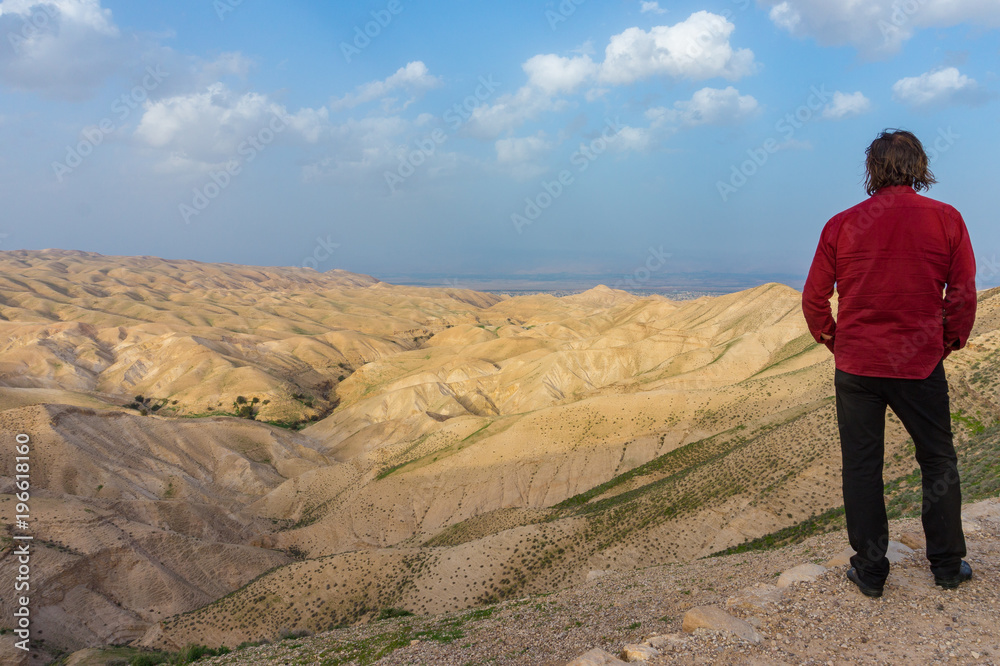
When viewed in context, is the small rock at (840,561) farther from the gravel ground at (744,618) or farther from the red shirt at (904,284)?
the red shirt at (904,284)

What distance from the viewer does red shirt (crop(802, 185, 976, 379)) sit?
4055 millimetres

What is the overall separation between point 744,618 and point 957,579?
66.5 inches

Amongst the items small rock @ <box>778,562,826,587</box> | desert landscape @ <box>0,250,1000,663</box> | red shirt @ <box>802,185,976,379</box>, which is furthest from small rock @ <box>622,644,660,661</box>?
desert landscape @ <box>0,250,1000,663</box>

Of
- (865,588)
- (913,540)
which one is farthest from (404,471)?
(865,588)

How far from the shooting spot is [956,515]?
4.21 metres

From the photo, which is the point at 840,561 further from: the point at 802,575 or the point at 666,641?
the point at 666,641

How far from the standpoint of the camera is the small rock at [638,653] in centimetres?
423

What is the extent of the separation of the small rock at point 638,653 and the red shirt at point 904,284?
2.79 metres

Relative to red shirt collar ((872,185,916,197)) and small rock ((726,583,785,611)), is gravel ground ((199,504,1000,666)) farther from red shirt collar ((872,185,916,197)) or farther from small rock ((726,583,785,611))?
red shirt collar ((872,185,916,197))

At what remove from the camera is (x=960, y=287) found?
4109 mm

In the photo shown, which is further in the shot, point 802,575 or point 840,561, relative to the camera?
point 840,561

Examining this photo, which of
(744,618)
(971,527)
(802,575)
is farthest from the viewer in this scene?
(971,527)

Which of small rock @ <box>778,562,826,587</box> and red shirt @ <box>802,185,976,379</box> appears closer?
red shirt @ <box>802,185,976,379</box>

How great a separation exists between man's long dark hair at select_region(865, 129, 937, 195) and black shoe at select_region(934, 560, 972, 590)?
10.4 feet
